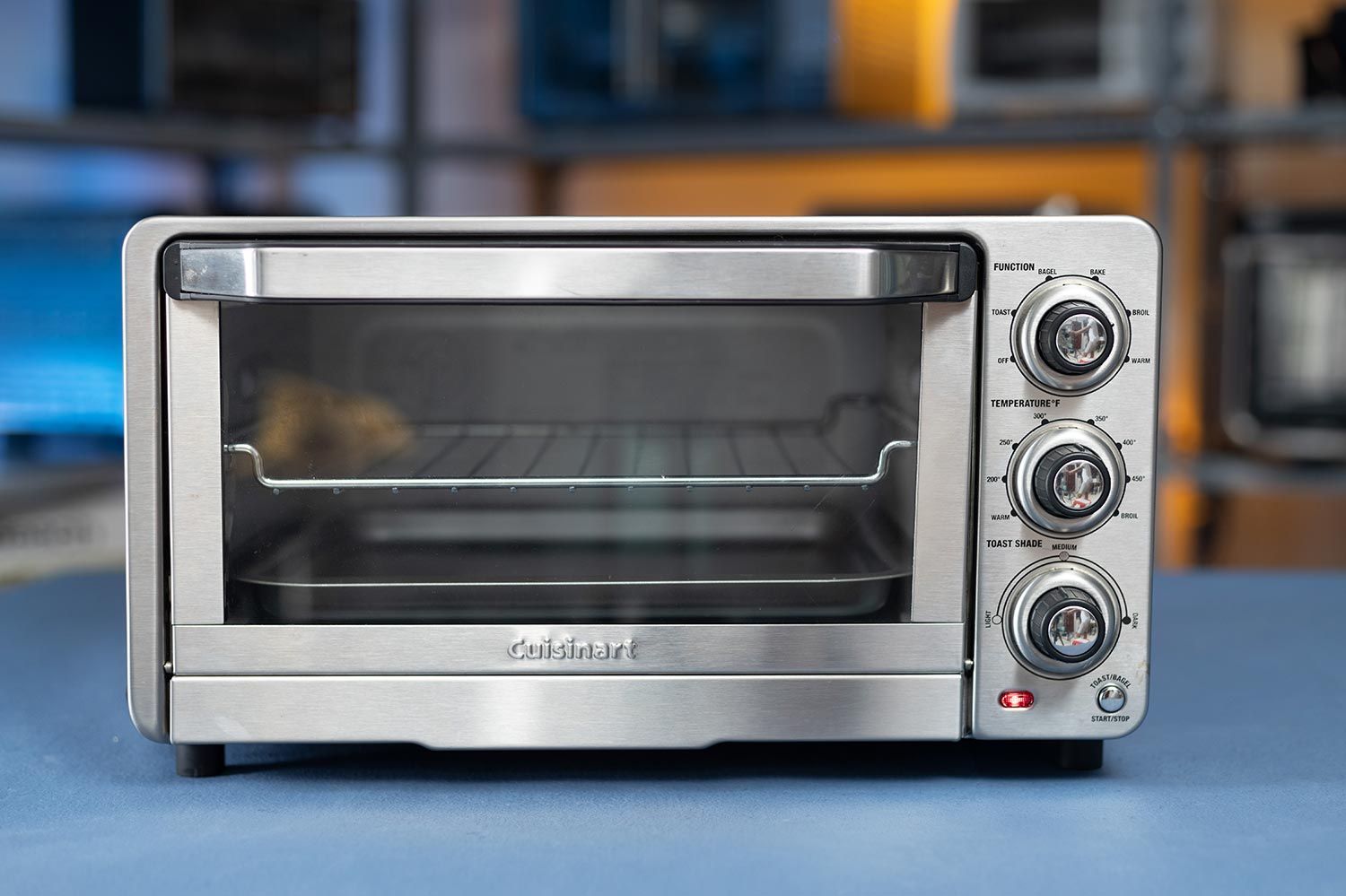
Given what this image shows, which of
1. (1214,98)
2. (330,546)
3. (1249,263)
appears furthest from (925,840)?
(1214,98)

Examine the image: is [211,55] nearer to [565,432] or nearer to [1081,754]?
[565,432]

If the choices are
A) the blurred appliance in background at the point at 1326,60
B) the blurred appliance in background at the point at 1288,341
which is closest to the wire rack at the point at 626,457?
the blurred appliance in background at the point at 1288,341

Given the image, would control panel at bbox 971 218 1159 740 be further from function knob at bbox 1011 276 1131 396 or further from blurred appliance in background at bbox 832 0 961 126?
blurred appliance in background at bbox 832 0 961 126

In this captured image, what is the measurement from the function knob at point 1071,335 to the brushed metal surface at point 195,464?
38 centimetres

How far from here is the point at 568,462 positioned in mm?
656

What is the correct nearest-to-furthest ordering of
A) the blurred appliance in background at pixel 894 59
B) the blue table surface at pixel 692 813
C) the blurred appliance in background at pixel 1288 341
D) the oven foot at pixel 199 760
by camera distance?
1. the blue table surface at pixel 692 813
2. the oven foot at pixel 199 760
3. the blurred appliance in background at pixel 1288 341
4. the blurred appliance in background at pixel 894 59

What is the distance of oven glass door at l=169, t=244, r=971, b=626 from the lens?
0.60m

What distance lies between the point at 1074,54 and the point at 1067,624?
1858 millimetres

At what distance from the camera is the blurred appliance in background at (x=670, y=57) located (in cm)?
221

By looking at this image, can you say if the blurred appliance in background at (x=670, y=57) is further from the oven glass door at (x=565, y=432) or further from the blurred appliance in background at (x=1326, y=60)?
the oven glass door at (x=565, y=432)

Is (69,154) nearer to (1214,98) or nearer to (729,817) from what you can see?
(1214,98)

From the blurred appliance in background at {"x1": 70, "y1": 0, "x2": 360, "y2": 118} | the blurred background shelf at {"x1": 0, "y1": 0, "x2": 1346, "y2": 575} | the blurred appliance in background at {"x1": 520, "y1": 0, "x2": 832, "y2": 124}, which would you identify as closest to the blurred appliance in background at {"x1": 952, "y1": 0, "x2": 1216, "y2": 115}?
the blurred background shelf at {"x1": 0, "y1": 0, "x2": 1346, "y2": 575}

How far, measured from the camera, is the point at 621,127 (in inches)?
92.4

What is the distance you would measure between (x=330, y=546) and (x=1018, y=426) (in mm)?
349
